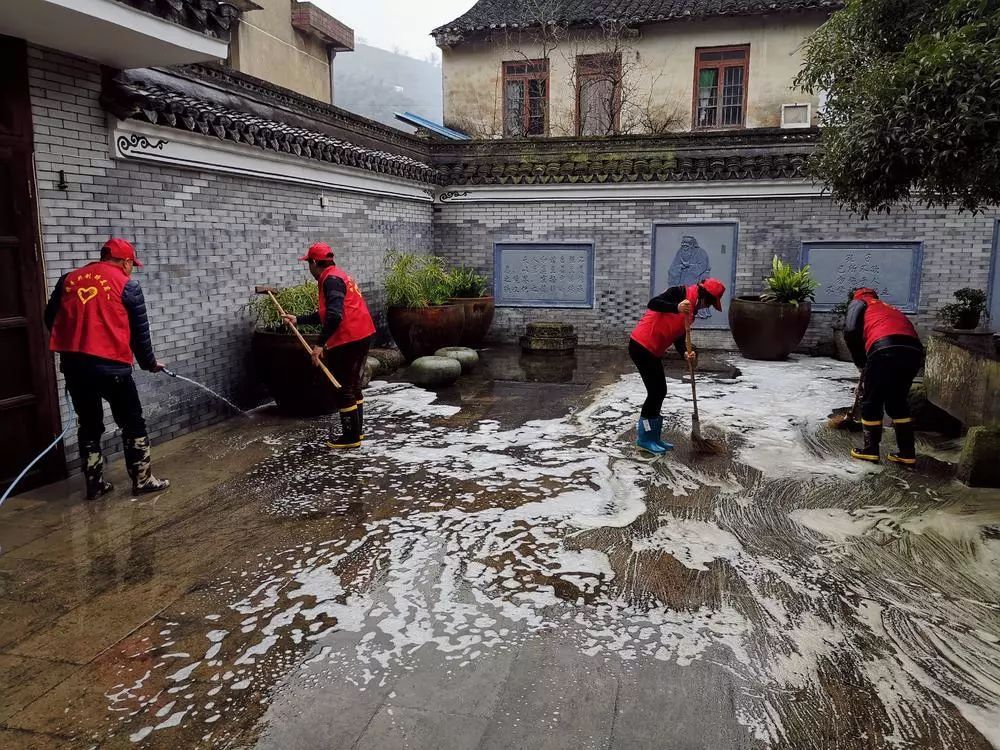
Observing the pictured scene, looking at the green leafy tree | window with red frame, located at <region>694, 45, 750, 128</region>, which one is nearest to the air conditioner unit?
window with red frame, located at <region>694, 45, 750, 128</region>

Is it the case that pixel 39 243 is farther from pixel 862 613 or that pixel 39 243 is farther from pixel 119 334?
pixel 862 613

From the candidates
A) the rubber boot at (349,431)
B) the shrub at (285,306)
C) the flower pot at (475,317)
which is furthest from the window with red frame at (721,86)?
the rubber boot at (349,431)

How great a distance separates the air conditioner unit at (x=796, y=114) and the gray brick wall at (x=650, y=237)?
499 centimetres

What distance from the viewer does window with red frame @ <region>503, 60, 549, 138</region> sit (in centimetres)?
1636

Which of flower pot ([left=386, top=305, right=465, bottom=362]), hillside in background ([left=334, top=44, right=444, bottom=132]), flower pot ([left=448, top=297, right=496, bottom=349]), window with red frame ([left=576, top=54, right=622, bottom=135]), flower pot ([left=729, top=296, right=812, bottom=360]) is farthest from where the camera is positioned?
hillside in background ([left=334, top=44, right=444, bottom=132])

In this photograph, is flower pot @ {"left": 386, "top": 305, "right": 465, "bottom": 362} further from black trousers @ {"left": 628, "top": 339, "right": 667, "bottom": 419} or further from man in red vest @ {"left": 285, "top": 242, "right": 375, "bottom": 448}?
black trousers @ {"left": 628, "top": 339, "right": 667, "bottom": 419}

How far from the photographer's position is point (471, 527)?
171 inches

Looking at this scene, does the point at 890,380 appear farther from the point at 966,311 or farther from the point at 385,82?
the point at 385,82

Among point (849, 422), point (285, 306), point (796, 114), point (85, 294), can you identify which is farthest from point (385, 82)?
point (85, 294)

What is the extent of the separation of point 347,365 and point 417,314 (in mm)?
3450

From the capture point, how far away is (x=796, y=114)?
14.9 meters

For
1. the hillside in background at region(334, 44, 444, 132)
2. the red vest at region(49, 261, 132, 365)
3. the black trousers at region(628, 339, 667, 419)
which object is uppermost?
the hillside in background at region(334, 44, 444, 132)

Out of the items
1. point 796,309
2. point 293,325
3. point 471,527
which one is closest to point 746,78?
point 796,309

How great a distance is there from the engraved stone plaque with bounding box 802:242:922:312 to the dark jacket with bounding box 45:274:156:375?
9.07 metres
